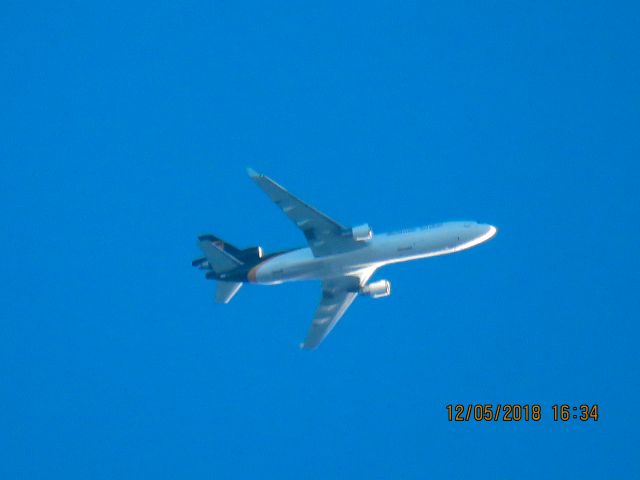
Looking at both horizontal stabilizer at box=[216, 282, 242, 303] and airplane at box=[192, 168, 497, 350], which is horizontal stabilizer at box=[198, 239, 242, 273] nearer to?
airplane at box=[192, 168, 497, 350]

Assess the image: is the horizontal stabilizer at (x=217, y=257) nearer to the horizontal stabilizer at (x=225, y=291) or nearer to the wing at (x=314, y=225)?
the horizontal stabilizer at (x=225, y=291)

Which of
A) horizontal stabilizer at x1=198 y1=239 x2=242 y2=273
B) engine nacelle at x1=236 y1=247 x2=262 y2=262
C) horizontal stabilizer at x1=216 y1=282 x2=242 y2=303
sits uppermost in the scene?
engine nacelle at x1=236 y1=247 x2=262 y2=262

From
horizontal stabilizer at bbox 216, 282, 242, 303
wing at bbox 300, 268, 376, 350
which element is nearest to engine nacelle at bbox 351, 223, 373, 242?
wing at bbox 300, 268, 376, 350

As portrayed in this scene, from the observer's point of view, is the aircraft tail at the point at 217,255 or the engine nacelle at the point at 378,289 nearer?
the aircraft tail at the point at 217,255

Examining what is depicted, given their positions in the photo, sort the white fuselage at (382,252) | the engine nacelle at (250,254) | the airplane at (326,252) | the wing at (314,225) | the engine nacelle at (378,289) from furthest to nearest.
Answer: the engine nacelle at (378,289), the engine nacelle at (250,254), the white fuselage at (382,252), the airplane at (326,252), the wing at (314,225)

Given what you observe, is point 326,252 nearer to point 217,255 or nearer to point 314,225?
point 314,225

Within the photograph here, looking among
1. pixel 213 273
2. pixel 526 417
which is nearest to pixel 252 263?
pixel 213 273

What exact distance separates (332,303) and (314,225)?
416 inches

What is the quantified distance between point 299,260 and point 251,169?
8676 mm

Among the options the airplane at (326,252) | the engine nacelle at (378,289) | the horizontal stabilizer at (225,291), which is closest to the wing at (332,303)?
the airplane at (326,252)

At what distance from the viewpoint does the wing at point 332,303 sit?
6650cm

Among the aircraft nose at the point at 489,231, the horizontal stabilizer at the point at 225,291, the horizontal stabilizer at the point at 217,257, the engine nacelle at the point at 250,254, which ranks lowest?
the horizontal stabilizer at the point at 225,291

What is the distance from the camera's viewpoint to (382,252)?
200 feet

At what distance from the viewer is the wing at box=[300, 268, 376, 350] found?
66.5 metres
